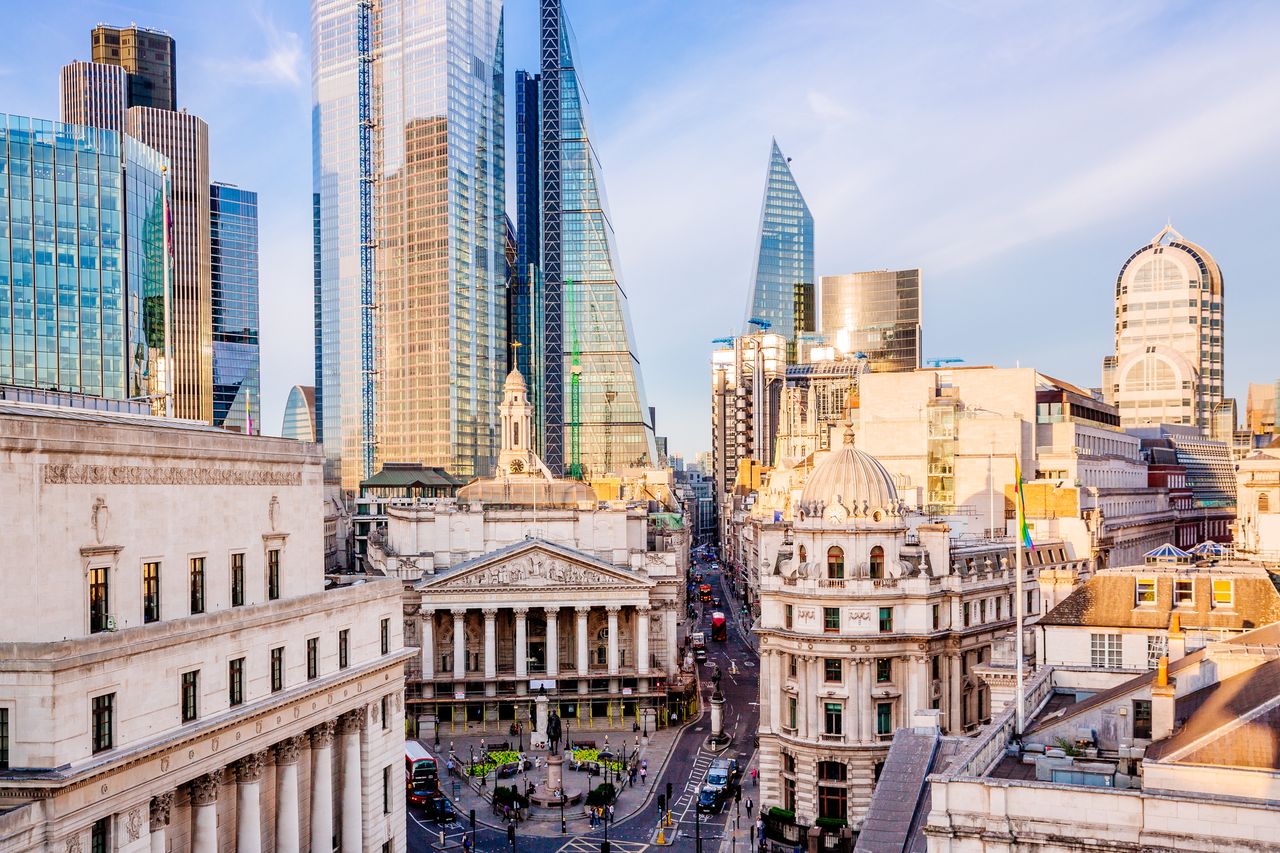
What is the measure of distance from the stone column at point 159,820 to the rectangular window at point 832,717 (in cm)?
3710

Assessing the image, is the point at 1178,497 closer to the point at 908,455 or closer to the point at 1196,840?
the point at 908,455

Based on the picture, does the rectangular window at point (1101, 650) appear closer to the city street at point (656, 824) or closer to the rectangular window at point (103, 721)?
the city street at point (656, 824)

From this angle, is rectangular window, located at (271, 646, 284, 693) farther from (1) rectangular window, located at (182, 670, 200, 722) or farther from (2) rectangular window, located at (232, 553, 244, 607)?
(1) rectangular window, located at (182, 670, 200, 722)

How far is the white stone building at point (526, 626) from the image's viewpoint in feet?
318

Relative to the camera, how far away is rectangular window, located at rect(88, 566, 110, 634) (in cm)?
3734

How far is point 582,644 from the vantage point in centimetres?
9844

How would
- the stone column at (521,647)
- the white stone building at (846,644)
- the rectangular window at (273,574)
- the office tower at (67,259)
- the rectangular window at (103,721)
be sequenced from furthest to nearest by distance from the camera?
the office tower at (67,259), the stone column at (521,647), the white stone building at (846,644), the rectangular window at (273,574), the rectangular window at (103,721)

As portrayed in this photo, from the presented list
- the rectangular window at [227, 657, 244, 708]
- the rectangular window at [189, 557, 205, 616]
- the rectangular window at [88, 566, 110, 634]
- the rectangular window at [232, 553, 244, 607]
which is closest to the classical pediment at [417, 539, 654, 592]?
the rectangular window at [232, 553, 244, 607]

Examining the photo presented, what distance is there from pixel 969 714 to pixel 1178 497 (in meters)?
102

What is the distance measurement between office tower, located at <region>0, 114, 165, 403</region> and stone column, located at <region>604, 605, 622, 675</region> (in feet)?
175

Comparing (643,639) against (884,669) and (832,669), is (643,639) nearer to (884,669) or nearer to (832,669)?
(832,669)

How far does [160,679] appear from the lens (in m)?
38.6

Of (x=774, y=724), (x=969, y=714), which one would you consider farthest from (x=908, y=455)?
(x=774, y=724)

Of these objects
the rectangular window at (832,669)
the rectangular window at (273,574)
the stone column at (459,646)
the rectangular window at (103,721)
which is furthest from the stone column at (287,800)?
the stone column at (459,646)
